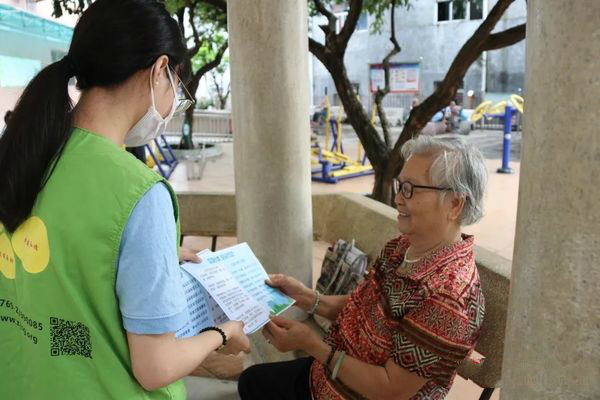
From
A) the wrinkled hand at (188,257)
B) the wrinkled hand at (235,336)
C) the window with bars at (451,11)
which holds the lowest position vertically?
the wrinkled hand at (235,336)

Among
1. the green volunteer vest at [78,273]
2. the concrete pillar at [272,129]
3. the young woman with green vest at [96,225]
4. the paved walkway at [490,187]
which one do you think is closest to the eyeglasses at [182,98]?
the young woman with green vest at [96,225]

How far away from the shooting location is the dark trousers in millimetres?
2271

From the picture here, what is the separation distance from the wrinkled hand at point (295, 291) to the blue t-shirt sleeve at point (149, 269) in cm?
109

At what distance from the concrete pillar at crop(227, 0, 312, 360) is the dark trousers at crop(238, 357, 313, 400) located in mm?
1037

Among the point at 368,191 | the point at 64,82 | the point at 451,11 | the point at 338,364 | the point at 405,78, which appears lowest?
the point at 368,191

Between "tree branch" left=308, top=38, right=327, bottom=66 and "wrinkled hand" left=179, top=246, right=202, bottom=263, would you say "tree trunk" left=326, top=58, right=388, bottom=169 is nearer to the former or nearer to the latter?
"tree branch" left=308, top=38, right=327, bottom=66

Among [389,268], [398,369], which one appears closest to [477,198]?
[389,268]

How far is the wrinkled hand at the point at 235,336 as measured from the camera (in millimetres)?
1457

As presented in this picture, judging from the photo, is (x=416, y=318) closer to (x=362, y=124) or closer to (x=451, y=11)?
(x=362, y=124)

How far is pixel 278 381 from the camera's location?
234 centimetres

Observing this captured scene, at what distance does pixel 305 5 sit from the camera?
122 inches

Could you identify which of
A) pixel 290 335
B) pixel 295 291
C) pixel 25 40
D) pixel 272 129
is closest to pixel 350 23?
pixel 272 129

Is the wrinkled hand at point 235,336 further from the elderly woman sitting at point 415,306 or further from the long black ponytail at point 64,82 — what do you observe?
the long black ponytail at point 64,82

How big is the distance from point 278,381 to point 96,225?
4.88ft
